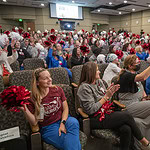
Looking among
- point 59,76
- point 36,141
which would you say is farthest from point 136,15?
point 36,141

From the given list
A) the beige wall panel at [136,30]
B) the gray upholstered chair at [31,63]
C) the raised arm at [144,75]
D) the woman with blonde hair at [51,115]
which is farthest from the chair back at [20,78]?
the beige wall panel at [136,30]

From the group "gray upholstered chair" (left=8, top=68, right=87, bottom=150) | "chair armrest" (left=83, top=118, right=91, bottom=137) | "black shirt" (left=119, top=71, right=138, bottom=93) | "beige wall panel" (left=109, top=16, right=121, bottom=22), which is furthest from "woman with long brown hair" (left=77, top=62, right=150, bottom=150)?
"beige wall panel" (left=109, top=16, right=121, bottom=22)

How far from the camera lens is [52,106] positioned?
4.68 feet

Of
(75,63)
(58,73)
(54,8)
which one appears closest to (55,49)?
(75,63)

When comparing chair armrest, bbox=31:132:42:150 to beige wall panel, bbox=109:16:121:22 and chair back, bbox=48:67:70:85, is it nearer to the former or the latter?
chair back, bbox=48:67:70:85

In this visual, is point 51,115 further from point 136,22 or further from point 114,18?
point 114,18

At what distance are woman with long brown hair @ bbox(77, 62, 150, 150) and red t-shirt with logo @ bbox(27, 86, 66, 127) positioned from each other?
0.24 metres

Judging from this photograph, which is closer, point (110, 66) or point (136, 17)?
point (110, 66)

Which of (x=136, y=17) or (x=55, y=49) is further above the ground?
(x=136, y=17)

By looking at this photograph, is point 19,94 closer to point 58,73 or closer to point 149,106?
point 58,73

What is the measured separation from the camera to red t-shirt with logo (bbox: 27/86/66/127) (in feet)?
4.60

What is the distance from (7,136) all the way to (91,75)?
0.98 meters

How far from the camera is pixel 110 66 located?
8.46 feet

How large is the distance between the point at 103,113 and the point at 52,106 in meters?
0.54
